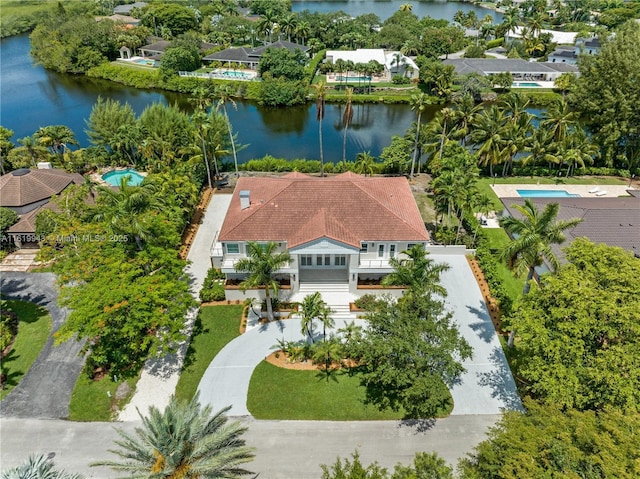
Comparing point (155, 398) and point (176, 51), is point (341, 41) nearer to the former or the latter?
point (176, 51)

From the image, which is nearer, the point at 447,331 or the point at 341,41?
the point at 447,331

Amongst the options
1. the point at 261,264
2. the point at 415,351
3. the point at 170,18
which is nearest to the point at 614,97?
the point at 415,351

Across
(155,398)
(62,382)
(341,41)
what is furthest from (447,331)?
(341,41)

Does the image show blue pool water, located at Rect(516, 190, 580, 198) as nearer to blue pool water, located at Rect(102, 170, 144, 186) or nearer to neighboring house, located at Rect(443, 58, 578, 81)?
blue pool water, located at Rect(102, 170, 144, 186)

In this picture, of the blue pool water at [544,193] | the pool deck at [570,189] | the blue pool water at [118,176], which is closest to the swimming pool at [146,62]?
the blue pool water at [118,176]

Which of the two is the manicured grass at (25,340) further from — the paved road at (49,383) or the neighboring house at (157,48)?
the neighboring house at (157,48)

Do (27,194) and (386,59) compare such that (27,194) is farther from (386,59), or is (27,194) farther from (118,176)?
(386,59)
